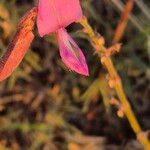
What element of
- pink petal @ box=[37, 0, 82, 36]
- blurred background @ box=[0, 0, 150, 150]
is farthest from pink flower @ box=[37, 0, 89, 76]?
blurred background @ box=[0, 0, 150, 150]

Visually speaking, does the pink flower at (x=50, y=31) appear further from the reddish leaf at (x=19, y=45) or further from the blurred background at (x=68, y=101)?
the blurred background at (x=68, y=101)

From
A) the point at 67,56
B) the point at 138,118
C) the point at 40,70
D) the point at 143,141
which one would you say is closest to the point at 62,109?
the point at 40,70

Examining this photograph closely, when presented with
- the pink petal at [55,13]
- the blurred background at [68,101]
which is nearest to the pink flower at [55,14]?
the pink petal at [55,13]

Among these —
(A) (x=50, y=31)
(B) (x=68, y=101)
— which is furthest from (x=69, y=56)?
(B) (x=68, y=101)

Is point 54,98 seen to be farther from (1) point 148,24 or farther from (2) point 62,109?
(1) point 148,24

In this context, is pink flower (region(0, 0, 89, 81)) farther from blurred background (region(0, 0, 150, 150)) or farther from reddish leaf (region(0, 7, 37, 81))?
blurred background (region(0, 0, 150, 150))
